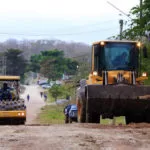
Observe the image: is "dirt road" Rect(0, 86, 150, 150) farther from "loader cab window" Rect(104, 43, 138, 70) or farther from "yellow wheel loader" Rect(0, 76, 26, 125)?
"yellow wheel loader" Rect(0, 76, 26, 125)

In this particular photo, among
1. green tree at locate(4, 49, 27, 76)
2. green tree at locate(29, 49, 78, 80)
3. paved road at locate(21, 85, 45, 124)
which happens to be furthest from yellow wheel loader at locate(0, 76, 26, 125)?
green tree at locate(4, 49, 27, 76)

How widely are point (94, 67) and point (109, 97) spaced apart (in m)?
2.14

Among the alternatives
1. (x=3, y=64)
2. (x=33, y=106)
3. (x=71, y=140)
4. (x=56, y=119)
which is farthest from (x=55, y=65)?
(x=71, y=140)

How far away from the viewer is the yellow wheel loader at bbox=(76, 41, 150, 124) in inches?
624

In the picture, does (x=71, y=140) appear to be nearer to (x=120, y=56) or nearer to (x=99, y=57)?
(x=99, y=57)

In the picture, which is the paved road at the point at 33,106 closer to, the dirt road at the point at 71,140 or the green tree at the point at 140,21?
the green tree at the point at 140,21

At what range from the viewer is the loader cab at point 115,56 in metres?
17.5

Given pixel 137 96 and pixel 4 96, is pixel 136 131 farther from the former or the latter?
pixel 4 96

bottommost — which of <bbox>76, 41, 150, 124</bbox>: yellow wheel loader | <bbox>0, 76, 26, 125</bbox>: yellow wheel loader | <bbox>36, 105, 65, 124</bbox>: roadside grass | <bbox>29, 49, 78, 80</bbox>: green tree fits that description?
<bbox>36, 105, 65, 124</bbox>: roadside grass

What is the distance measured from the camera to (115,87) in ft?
52.1

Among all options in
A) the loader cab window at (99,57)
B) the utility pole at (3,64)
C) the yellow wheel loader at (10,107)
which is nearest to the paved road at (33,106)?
the utility pole at (3,64)

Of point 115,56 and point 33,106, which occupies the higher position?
point 115,56

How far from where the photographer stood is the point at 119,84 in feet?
53.2

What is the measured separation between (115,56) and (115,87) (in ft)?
6.61
